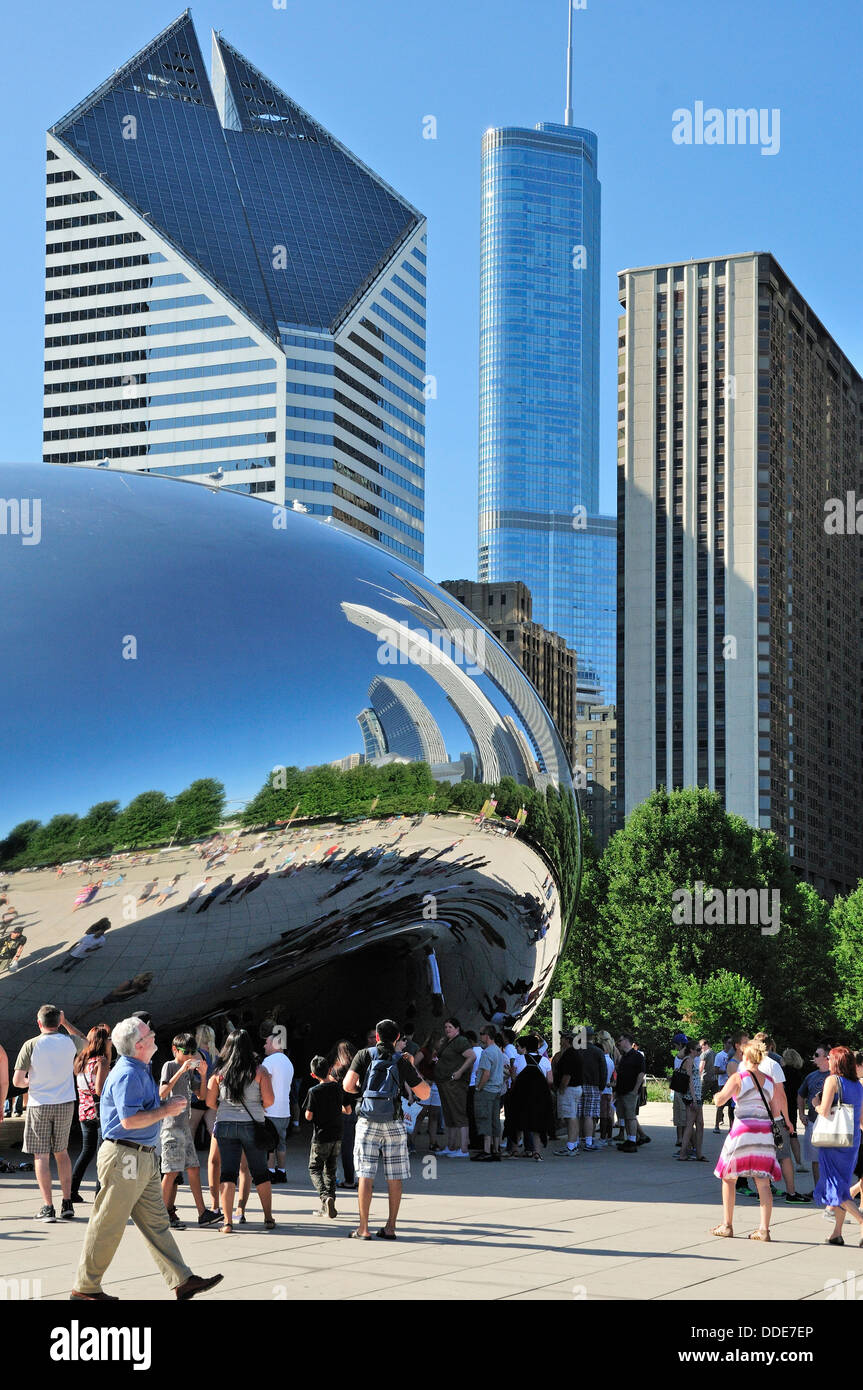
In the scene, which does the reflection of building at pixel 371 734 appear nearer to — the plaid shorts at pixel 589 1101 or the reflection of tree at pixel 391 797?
the reflection of tree at pixel 391 797

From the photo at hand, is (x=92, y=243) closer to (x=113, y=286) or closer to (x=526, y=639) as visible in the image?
(x=113, y=286)

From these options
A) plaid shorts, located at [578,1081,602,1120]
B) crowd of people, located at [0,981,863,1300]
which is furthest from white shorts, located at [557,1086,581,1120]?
crowd of people, located at [0,981,863,1300]

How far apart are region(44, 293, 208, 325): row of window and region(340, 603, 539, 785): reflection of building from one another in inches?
5358

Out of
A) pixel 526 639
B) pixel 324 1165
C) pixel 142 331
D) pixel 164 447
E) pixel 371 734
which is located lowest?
pixel 324 1165

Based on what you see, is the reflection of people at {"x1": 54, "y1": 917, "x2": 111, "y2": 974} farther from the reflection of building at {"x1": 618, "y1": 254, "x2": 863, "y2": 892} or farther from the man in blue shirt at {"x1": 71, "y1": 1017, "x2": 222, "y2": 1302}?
the reflection of building at {"x1": 618, "y1": 254, "x2": 863, "y2": 892}

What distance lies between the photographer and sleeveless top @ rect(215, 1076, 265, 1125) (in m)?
10.1

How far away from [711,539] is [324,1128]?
5191 inches

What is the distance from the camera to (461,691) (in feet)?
45.5

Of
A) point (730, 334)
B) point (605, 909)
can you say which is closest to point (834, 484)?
point (730, 334)

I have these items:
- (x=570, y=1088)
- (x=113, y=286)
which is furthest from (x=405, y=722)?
(x=113, y=286)

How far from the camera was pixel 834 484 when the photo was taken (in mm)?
167000

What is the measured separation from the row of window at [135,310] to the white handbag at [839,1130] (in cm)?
14096

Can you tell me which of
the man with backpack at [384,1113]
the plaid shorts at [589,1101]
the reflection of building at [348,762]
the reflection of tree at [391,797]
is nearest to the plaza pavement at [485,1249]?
the man with backpack at [384,1113]

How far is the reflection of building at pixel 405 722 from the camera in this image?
12961 mm
